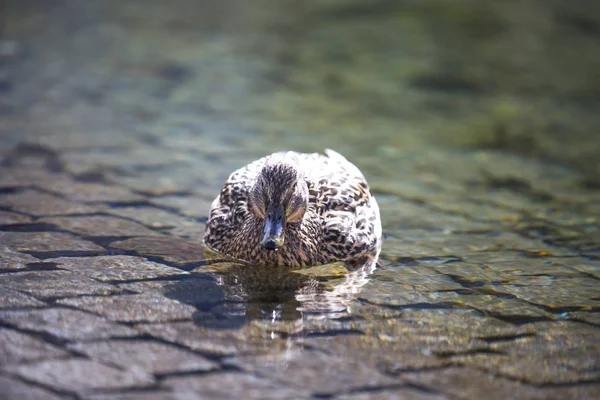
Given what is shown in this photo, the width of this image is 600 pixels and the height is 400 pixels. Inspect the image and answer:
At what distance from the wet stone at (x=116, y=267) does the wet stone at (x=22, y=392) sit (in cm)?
186

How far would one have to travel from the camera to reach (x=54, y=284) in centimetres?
629

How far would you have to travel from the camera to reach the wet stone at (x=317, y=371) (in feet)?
16.2

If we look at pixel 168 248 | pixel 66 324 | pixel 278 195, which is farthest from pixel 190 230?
pixel 66 324

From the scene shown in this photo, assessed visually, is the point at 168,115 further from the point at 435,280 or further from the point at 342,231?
the point at 435,280

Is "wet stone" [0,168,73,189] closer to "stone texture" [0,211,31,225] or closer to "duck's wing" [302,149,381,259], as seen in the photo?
"stone texture" [0,211,31,225]

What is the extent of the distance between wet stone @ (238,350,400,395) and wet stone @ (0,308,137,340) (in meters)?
0.83

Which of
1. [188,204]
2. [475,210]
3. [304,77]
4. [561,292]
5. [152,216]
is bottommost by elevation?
[561,292]

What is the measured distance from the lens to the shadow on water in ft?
19.8

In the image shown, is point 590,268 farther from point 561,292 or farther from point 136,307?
point 136,307

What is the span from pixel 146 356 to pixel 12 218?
324cm

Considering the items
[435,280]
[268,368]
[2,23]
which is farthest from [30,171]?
[2,23]

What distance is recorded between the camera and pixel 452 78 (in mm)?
14398

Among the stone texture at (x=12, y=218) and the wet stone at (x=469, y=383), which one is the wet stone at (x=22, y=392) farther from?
the stone texture at (x=12, y=218)

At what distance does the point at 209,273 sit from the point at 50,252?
1.22m
